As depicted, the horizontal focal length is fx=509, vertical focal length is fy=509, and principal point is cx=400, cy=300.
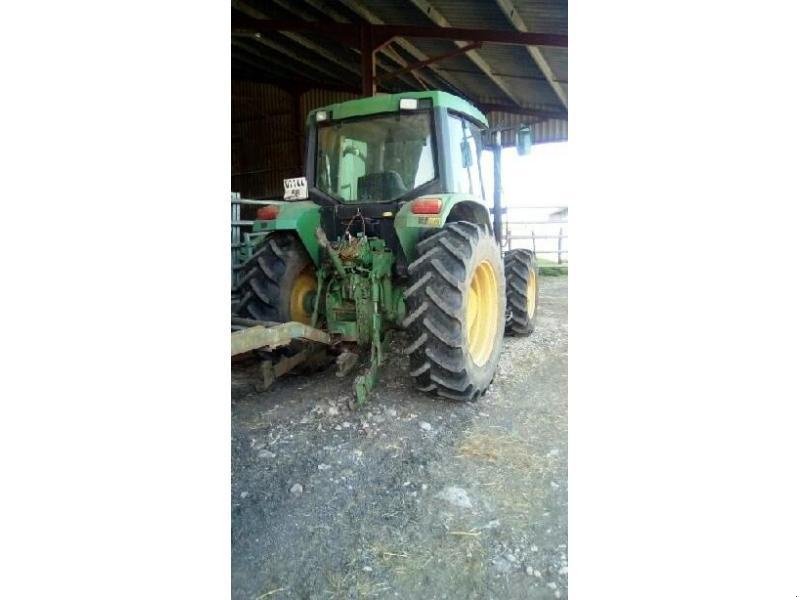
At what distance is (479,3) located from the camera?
10.1ft

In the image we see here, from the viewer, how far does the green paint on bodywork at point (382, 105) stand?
9.23ft

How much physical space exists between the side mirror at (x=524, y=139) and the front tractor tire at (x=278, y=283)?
1367mm

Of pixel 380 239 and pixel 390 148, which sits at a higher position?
pixel 390 148

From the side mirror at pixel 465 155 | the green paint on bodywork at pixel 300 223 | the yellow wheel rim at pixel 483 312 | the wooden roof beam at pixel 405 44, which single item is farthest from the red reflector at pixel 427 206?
the wooden roof beam at pixel 405 44

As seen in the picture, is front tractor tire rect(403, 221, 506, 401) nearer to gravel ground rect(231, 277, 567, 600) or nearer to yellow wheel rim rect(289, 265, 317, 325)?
gravel ground rect(231, 277, 567, 600)

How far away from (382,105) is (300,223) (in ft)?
2.67

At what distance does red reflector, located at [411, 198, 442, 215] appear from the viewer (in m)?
2.58

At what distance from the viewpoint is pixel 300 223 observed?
2947mm

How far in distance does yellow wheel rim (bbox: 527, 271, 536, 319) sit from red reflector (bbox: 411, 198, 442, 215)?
1870 millimetres

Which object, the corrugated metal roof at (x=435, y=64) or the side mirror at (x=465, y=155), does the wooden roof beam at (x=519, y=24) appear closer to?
the corrugated metal roof at (x=435, y=64)

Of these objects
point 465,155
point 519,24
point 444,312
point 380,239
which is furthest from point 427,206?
point 519,24

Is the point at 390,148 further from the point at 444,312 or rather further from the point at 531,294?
the point at 531,294
